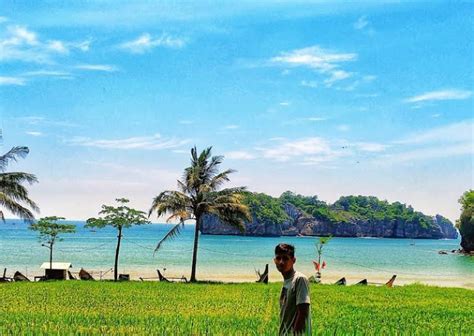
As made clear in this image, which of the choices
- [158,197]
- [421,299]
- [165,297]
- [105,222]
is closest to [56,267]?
[105,222]

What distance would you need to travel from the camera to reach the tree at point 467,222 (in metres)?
85.1

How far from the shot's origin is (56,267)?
1192 inches

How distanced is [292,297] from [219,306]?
1149 centimetres

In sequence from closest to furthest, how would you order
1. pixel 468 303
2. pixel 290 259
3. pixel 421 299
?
1. pixel 290 259
2. pixel 468 303
3. pixel 421 299

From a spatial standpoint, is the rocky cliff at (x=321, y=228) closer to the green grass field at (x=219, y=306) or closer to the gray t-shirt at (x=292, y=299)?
the green grass field at (x=219, y=306)

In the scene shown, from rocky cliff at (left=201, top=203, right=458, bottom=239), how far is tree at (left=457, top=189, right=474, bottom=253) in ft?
167

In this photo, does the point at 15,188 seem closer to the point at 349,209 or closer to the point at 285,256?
the point at 285,256

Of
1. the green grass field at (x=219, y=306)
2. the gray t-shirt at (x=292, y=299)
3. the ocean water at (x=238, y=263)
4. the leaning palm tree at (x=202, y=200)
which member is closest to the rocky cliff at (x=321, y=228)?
the ocean water at (x=238, y=263)

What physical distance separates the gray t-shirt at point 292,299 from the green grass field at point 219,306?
521 centimetres

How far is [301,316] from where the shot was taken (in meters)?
5.71

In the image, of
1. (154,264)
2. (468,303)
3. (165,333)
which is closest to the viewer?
(165,333)

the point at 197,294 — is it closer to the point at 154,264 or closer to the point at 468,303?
the point at 468,303

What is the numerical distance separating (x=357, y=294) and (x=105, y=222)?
1524cm

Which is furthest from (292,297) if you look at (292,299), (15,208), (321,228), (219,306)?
(321,228)
